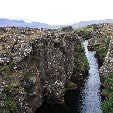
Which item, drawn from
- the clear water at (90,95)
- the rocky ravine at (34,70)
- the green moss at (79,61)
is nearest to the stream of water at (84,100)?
the clear water at (90,95)

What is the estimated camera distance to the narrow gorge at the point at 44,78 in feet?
272

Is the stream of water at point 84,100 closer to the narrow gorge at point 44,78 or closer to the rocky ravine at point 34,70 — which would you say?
the narrow gorge at point 44,78

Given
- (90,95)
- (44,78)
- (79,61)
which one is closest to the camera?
(44,78)

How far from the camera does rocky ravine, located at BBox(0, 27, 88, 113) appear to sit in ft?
268

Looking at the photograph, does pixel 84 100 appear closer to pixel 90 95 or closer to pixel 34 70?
pixel 90 95

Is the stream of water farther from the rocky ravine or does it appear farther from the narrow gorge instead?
the rocky ravine

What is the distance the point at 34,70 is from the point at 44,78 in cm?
842

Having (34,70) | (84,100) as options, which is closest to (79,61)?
(84,100)

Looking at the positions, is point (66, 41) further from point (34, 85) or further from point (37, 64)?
point (34, 85)

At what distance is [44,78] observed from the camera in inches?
4011

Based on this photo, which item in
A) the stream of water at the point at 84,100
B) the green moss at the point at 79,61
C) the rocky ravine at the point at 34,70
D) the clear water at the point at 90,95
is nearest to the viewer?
the rocky ravine at the point at 34,70

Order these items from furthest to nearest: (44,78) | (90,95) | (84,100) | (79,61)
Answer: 1. (79,61)
2. (90,95)
3. (84,100)
4. (44,78)

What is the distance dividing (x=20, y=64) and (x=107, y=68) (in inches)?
1258

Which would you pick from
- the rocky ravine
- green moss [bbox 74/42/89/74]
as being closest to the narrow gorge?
the rocky ravine
